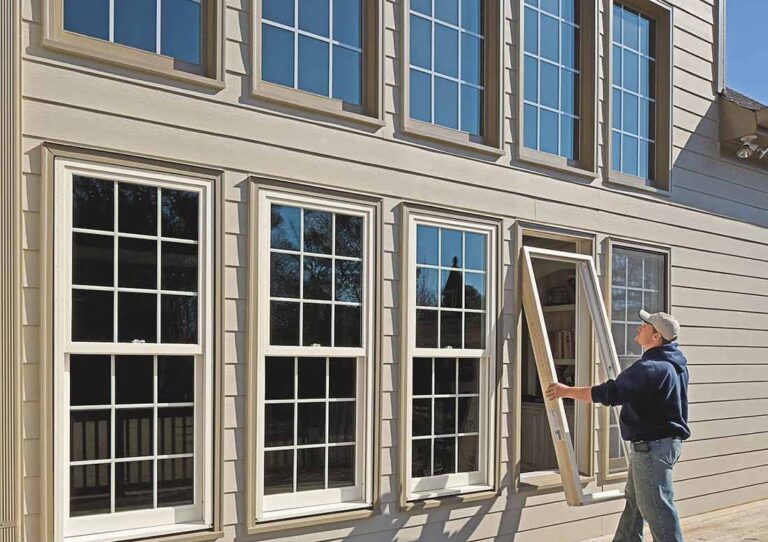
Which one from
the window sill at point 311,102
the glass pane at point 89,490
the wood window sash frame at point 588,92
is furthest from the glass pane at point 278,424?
the wood window sash frame at point 588,92

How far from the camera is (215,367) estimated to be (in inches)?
165

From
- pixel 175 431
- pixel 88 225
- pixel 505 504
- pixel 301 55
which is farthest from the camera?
pixel 505 504

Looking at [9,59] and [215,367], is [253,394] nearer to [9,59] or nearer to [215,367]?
[215,367]

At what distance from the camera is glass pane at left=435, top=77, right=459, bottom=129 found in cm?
542

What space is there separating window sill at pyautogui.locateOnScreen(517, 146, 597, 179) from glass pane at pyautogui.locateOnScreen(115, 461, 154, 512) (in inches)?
135

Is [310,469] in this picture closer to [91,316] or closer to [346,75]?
[91,316]

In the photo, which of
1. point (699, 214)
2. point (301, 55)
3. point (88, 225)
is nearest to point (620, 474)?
point (699, 214)

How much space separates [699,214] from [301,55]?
4.43m

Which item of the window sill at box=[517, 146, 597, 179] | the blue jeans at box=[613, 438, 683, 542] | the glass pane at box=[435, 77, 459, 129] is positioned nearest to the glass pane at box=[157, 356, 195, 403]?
the glass pane at box=[435, 77, 459, 129]

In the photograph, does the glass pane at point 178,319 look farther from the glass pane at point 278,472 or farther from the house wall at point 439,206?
the glass pane at point 278,472

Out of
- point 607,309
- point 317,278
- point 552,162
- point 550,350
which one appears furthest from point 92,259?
point 607,309

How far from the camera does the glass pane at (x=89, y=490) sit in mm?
3760

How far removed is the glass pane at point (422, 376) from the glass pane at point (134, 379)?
1830 mm

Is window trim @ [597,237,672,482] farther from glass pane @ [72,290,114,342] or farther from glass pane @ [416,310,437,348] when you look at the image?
glass pane @ [72,290,114,342]
